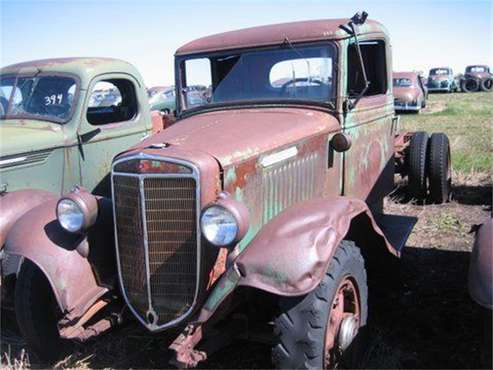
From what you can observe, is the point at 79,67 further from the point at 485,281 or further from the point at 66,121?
the point at 485,281

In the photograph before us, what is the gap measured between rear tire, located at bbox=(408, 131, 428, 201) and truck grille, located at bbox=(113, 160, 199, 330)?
4384 millimetres

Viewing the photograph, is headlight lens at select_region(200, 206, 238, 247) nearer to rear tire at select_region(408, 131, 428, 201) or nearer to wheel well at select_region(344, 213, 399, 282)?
wheel well at select_region(344, 213, 399, 282)

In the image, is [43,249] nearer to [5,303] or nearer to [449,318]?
[5,303]

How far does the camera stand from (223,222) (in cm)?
254

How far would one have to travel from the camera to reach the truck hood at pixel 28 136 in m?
4.48

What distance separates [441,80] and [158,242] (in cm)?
3073

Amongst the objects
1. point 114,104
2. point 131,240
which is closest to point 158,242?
point 131,240

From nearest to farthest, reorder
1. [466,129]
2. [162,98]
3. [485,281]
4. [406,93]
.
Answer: [485,281]
[466,129]
[162,98]
[406,93]

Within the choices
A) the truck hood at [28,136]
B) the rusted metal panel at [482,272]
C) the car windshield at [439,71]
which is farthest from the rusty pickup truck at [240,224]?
the car windshield at [439,71]

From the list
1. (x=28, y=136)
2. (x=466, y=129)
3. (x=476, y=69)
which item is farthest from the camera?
(x=476, y=69)

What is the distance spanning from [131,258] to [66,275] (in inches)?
17.5

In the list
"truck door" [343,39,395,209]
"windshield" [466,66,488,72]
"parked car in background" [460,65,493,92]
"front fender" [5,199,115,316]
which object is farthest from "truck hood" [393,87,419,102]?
"front fender" [5,199,115,316]

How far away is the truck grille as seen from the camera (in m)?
2.71

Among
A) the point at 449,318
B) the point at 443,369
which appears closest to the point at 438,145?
the point at 449,318
